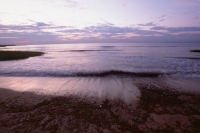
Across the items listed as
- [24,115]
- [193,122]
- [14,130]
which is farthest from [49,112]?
[193,122]

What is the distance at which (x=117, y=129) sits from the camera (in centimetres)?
582

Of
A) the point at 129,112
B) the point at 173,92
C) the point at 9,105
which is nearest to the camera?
the point at 129,112

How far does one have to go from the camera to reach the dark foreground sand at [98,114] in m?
5.90

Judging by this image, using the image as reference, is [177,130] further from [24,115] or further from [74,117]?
[24,115]

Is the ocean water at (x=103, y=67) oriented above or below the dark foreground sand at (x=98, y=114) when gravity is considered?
above

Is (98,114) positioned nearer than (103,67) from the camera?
Yes

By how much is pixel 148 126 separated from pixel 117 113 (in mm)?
1734

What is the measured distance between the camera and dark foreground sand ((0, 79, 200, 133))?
590 cm

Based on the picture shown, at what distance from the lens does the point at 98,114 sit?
705 centimetres

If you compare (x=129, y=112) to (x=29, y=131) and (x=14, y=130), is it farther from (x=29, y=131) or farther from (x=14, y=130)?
(x=14, y=130)

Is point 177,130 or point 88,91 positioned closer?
point 177,130

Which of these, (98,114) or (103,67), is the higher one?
(103,67)

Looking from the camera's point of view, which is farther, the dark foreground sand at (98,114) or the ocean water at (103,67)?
the ocean water at (103,67)

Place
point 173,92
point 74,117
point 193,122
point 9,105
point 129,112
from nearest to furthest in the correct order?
point 193,122 → point 74,117 → point 129,112 → point 9,105 → point 173,92
